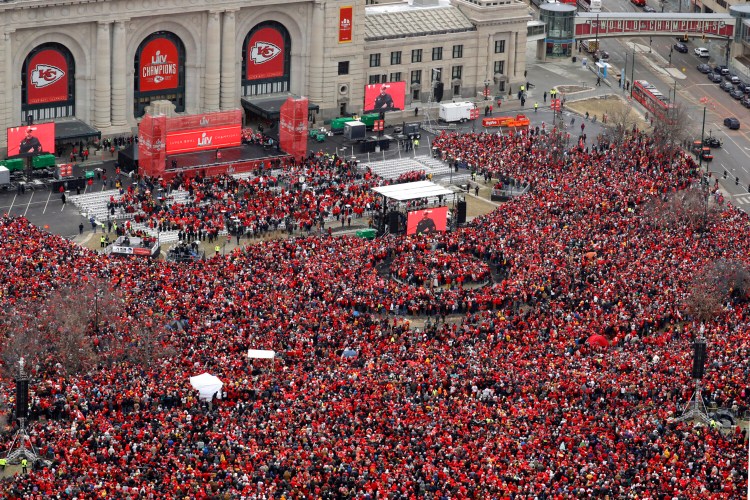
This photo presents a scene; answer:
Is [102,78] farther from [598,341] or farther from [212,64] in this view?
[598,341]

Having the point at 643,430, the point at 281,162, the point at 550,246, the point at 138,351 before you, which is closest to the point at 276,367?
the point at 138,351

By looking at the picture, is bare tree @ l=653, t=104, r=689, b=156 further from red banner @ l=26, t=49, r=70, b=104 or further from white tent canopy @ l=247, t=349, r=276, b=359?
white tent canopy @ l=247, t=349, r=276, b=359

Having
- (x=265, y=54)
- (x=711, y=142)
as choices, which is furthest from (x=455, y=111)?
(x=711, y=142)

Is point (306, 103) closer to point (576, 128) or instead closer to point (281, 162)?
point (281, 162)

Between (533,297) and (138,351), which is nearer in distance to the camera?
(138,351)

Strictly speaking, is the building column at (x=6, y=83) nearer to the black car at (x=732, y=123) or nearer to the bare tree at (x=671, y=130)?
the bare tree at (x=671, y=130)

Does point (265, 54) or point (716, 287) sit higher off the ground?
point (265, 54)
